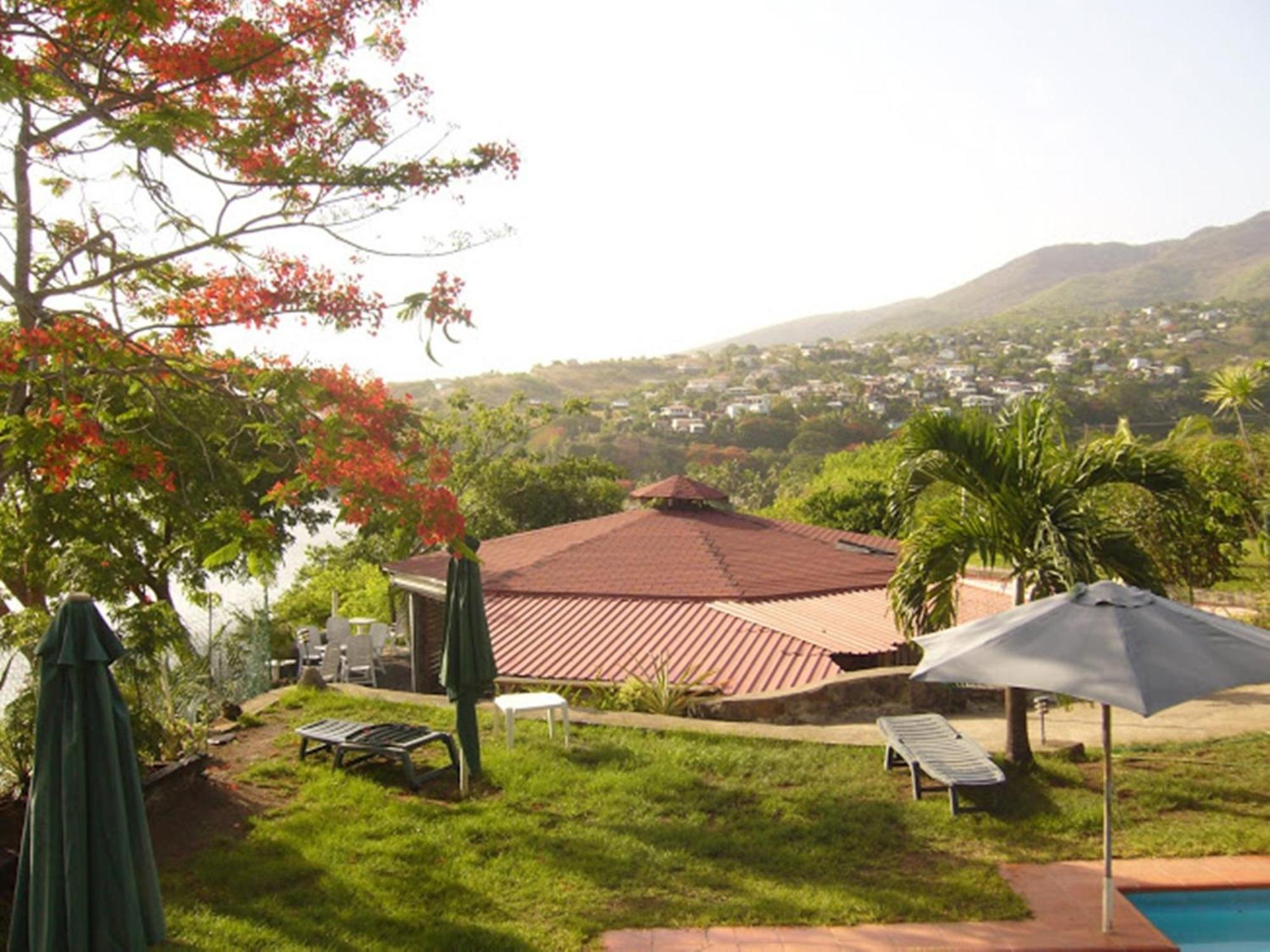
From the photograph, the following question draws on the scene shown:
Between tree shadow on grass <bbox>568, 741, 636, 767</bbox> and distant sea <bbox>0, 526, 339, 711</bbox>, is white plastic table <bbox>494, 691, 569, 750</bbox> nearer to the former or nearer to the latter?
tree shadow on grass <bbox>568, 741, 636, 767</bbox>

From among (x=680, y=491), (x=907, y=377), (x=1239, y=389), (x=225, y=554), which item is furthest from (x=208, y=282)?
(x=907, y=377)

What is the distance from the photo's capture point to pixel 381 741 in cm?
919

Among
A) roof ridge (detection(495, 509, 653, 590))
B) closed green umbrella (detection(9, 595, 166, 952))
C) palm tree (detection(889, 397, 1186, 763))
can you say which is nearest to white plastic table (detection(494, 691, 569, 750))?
palm tree (detection(889, 397, 1186, 763))

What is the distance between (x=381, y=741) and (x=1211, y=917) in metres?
6.37

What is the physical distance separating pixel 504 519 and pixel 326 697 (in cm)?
1718

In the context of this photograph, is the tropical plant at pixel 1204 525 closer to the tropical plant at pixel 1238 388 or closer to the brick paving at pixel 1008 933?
the tropical plant at pixel 1238 388

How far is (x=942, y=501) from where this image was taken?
9.58 meters

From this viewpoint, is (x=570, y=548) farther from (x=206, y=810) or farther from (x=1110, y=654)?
(x=1110, y=654)

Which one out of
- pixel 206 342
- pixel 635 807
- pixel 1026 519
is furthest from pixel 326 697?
pixel 1026 519

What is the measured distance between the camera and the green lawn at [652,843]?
6.37 meters

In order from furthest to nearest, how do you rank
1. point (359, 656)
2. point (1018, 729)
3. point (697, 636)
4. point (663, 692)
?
point (359, 656), point (697, 636), point (663, 692), point (1018, 729)

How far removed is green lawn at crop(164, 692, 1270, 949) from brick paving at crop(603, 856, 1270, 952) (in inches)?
5.4

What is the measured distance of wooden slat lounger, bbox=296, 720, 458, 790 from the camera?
902 centimetres

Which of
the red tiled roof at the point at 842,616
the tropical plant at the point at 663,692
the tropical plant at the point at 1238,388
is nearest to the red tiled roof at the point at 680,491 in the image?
the red tiled roof at the point at 842,616
